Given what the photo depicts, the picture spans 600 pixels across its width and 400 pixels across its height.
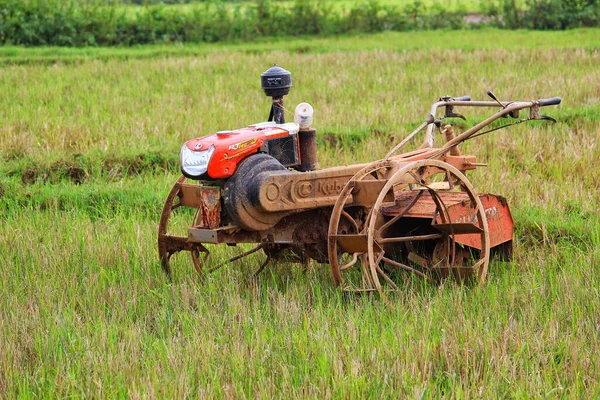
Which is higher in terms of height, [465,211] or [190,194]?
[190,194]

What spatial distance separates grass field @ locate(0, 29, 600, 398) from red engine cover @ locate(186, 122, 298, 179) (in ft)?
2.11

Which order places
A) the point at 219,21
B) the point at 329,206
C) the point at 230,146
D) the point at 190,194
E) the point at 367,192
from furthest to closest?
the point at 219,21 → the point at 190,194 → the point at 329,206 → the point at 367,192 → the point at 230,146

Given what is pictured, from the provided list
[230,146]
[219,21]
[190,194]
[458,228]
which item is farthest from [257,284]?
[219,21]

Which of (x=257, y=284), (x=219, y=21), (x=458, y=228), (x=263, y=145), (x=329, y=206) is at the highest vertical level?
(x=219, y=21)

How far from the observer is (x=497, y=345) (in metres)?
3.70

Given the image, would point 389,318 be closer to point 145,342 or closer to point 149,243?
point 145,342

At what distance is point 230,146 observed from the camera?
4.20m

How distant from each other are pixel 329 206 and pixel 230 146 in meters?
0.62

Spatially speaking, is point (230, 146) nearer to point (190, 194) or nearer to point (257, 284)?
point (190, 194)

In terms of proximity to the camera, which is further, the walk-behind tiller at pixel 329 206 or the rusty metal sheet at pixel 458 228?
the rusty metal sheet at pixel 458 228

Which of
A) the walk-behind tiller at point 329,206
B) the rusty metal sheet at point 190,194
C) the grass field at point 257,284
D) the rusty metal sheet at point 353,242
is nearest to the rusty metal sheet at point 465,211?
the walk-behind tiller at point 329,206

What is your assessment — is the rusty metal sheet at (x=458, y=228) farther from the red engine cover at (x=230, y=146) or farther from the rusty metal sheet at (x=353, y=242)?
the red engine cover at (x=230, y=146)

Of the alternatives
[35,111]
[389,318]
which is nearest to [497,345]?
[389,318]

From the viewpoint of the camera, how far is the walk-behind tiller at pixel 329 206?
421 centimetres
